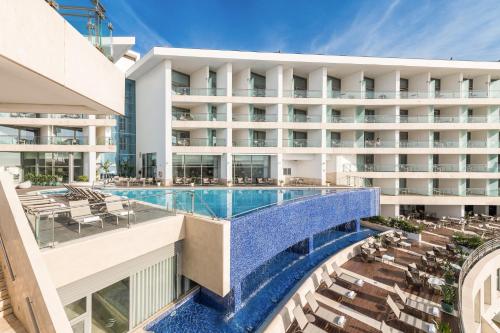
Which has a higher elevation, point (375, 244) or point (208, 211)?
point (208, 211)

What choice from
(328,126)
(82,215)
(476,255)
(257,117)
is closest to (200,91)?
(257,117)

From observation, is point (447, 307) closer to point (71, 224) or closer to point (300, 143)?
point (71, 224)

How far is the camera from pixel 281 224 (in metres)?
10.8

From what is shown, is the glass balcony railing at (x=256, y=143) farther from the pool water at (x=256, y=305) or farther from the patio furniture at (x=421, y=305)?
the patio furniture at (x=421, y=305)

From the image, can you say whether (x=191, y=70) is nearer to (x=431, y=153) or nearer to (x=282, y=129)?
(x=282, y=129)

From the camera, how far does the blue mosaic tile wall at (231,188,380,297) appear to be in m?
8.32

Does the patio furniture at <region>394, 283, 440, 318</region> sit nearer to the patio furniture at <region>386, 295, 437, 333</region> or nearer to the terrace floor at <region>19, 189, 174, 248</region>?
the patio furniture at <region>386, 295, 437, 333</region>

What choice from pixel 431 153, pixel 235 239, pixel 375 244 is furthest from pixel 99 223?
pixel 431 153

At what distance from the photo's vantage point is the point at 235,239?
8047 millimetres

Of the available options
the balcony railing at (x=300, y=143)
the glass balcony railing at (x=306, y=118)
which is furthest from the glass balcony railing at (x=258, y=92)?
the balcony railing at (x=300, y=143)

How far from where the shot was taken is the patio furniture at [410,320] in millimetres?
7489

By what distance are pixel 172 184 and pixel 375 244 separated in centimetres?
1740

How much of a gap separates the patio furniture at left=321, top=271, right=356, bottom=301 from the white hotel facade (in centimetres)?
1397

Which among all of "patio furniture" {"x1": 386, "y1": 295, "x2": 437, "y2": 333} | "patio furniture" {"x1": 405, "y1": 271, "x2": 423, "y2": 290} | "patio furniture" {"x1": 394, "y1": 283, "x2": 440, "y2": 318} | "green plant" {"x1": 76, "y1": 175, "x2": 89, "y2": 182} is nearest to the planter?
"patio furniture" {"x1": 394, "y1": 283, "x2": 440, "y2": 318}
